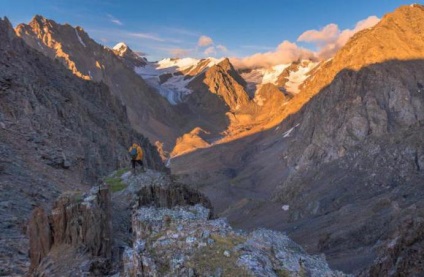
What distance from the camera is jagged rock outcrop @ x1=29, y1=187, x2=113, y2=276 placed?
14.6 metres

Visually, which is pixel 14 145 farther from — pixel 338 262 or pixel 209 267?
pixel 338 262

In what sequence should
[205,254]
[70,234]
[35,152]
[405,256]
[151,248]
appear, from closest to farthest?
[205,254] → [151,248] → [70,234] → [405,256] → [35,152]

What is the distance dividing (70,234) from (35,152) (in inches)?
788

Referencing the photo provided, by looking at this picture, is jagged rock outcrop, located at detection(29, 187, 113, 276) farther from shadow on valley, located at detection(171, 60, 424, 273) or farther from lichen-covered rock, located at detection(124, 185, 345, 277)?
shadow on valley, located at detection(171, 60, 424, 273)

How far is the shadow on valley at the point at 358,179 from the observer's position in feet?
275

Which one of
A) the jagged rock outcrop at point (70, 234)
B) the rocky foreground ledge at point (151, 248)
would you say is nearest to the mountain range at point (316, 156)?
the jagged rock outcrop at point (70, 234)

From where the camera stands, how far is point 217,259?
11.8m

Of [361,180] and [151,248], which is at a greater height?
[151,248]

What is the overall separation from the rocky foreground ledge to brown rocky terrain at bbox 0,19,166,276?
1.91 meters

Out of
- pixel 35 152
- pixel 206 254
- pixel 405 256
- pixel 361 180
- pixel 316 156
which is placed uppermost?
pixel 35 152

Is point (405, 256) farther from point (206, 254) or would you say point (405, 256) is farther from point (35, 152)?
point (35, 152)

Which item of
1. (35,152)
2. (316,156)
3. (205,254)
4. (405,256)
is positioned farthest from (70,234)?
(316,156)

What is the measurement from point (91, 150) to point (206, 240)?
44.4m

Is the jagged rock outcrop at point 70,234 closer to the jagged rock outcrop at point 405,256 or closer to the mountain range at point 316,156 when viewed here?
the mountain range at point 316,156
